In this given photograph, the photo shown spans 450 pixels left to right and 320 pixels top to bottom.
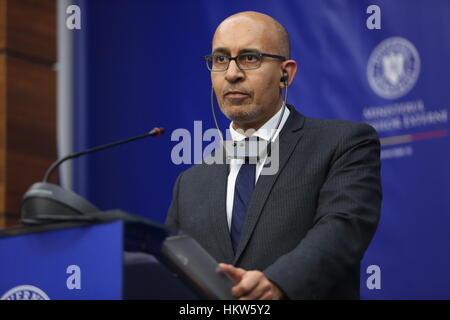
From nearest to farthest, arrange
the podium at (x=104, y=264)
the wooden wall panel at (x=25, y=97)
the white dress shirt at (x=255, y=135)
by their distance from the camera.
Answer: the podium at (x=104, y=264) → the white dress shirt at (x=255, y=135) → the wooden wall panel at (x=25, y=97)

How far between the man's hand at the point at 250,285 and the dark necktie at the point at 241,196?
1.40 feet

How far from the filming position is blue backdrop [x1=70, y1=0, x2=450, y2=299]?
10.9 ft

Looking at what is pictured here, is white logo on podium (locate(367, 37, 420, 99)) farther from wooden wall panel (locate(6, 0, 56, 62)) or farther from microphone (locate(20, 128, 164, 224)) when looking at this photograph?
wooden wall panel (locate(6, 0, 56, 62))

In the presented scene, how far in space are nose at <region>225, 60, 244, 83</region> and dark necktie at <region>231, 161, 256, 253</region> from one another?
269mm

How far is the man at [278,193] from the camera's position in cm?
194

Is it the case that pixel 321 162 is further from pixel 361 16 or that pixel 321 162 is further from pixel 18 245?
pixel 361 16

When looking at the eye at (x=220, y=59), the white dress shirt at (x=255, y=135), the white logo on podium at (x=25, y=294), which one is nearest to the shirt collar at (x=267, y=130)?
the white dress shirt at (x=255, y=135)

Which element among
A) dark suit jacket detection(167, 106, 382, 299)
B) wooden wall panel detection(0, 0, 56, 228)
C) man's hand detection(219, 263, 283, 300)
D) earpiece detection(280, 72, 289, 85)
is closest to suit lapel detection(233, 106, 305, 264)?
dark suit jacket detection(167, 106, 382, 299)

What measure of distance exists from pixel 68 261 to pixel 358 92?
2.17 metres

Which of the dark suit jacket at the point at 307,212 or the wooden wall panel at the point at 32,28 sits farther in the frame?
the wooden wall panel at the point at 32,28

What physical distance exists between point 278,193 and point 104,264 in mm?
741

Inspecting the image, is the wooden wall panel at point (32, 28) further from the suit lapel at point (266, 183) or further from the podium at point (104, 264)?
the podium at point (104, 264)
